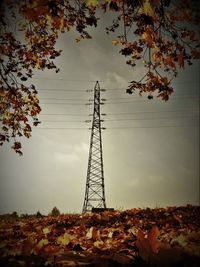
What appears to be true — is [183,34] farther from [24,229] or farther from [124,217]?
[24,229]

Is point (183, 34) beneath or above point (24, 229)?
above

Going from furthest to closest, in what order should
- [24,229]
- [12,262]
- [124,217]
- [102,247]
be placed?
1. [124,217]
2. [24,229]
3. [102,247]
4. [12,262]

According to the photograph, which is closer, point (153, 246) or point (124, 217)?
point (153, 246)

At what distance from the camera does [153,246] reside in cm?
295

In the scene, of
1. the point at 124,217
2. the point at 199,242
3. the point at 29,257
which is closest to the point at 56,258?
the point at 29,257

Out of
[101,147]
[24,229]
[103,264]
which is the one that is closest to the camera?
[103,264]

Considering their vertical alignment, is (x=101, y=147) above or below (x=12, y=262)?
above

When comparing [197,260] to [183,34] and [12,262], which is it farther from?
[183,34]

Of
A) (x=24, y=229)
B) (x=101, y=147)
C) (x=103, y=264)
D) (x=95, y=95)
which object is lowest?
(x=24, y=229)

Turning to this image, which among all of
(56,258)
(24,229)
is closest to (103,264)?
(56,258)

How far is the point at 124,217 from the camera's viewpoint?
659 centimetres

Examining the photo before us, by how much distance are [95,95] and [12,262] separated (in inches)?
892

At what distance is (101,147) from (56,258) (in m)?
19.4

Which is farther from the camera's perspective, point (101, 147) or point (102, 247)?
point (101, 147)
